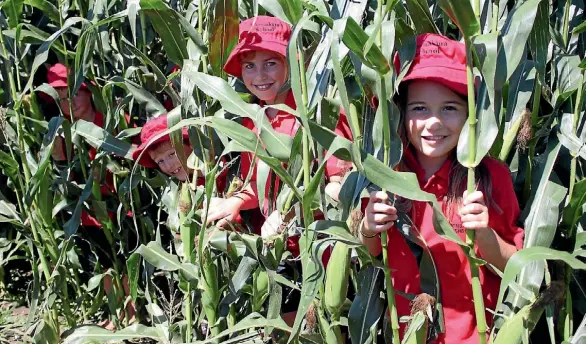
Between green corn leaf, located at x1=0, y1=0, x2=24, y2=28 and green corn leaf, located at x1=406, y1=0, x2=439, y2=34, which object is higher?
green corn leaf, located at x1=406, y1=0, x2=439, y2=34

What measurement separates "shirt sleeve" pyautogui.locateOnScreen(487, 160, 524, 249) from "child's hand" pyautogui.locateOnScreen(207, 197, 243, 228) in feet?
2.57

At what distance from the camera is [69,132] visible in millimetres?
2914

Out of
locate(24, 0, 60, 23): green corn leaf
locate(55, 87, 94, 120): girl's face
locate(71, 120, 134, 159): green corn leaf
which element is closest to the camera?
locate(71, 120, 134, 159): green corn leaf

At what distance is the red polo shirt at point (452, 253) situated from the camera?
1.94 meters

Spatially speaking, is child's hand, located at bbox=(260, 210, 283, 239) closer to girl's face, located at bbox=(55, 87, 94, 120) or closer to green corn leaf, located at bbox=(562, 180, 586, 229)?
green corn leaf, located at bbox=(562, 180, 586, 229)

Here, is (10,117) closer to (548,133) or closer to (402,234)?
(402,234)

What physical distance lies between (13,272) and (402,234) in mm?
2829

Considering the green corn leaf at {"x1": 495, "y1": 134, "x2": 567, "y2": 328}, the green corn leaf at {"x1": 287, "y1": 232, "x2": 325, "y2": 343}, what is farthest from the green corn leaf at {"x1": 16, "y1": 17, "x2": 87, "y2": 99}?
the green corn leaf at {"x1": 495, "y1": 134, "x2": 567, "y2": 328}

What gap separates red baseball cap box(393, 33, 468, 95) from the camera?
179 cm

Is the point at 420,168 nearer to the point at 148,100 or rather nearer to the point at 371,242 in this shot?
the point at 371,242

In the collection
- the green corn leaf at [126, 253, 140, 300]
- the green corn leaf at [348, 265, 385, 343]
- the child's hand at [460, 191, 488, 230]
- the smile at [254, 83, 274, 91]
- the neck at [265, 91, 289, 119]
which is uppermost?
the smile at [254, 83, 274, 91]

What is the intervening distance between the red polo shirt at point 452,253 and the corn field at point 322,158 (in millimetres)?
53

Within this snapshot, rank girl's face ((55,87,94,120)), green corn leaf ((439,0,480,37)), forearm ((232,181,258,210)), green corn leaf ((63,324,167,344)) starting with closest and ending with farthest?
green corn leaf ((439,0,480,37)), forearm ((232,181,258,210)), green corn leaf ((63,324,167,344)), girl's face ((55,87,94,120))

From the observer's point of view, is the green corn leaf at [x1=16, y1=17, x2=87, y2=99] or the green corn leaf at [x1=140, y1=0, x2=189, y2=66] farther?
the green corn leaf at [x1=16, y1=17, x2=87, y2=99]
